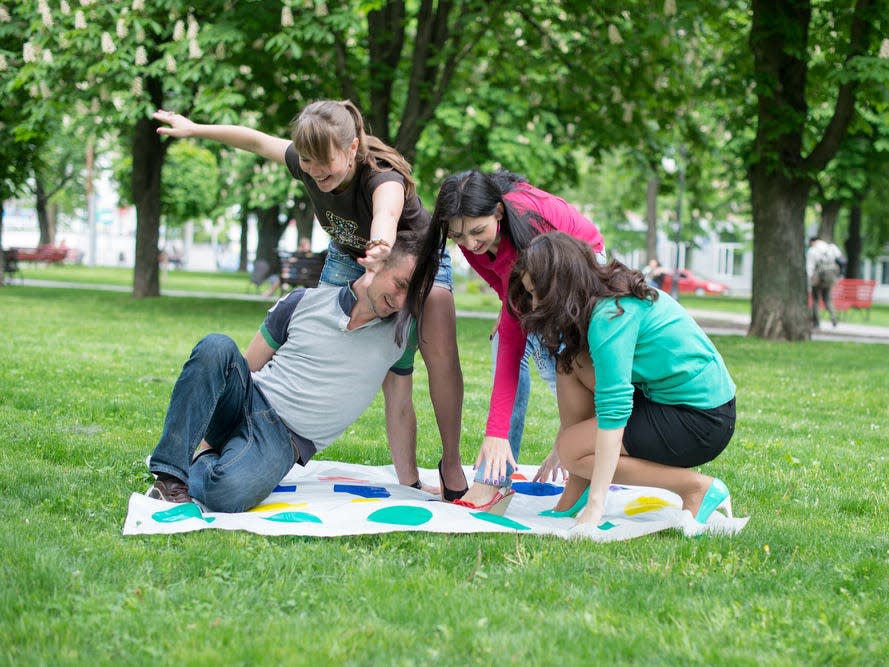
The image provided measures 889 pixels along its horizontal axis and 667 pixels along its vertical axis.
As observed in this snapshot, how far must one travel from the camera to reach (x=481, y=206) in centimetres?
409

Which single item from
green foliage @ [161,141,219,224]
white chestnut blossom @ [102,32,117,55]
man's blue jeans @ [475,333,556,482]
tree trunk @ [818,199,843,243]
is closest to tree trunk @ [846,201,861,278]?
tree trunk @ [818,199,843,243]

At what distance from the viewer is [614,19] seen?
569 inches

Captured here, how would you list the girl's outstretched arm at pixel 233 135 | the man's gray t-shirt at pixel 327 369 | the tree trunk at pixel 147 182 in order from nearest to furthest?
the man's gray t-shirt at pixel 327 369 < the girl's outstretched arm at pixel 233 135 < the tree trunk at pixel 147 182

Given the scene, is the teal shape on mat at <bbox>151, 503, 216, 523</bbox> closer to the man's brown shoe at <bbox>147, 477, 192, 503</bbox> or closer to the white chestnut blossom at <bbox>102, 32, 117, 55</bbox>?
the man's brown shoe at <bbox>147, 477, 192, 503</bbox>

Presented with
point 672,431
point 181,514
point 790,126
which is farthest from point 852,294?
point 181,514

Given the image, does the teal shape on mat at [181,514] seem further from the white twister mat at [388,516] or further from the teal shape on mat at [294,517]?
the teal shape on mat at [294,517]

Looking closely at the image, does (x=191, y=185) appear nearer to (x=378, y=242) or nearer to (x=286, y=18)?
(x=286, y=18)

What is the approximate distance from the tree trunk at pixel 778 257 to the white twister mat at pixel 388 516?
1040cm

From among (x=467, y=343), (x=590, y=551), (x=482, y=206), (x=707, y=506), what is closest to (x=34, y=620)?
(x=590, y=551)

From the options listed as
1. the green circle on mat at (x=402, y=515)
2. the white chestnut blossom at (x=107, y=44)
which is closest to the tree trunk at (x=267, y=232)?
the white chestnut blossom at (x=107, y=44)

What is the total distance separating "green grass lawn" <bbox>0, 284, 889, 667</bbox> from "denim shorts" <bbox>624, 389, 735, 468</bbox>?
32 cm

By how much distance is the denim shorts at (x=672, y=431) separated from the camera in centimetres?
418

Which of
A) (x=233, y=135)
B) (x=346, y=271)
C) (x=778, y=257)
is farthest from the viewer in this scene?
(x=778, y=257)

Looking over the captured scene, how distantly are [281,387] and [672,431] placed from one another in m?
1.62
